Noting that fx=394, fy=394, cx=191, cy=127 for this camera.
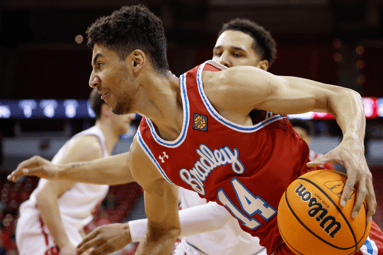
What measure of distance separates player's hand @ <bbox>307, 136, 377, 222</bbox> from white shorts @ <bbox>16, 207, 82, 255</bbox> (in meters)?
2.73

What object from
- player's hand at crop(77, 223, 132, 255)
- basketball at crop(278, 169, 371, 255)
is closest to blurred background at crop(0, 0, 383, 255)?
player's hand at crop(77, 223, 132, 255)

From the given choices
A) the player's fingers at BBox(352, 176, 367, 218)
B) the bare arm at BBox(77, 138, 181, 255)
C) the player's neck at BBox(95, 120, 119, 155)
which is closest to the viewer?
the player's fingers at BBox(352, 176, 367, 218)

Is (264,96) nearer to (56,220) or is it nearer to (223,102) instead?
(223,102)

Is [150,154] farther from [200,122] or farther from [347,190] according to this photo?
[347,190]

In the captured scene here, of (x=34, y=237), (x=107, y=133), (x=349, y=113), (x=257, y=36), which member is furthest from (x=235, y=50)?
(x=34, y=237)

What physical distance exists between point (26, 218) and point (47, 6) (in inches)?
499

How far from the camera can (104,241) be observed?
2383 mm

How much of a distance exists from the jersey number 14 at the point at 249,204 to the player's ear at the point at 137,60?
2.40 feet

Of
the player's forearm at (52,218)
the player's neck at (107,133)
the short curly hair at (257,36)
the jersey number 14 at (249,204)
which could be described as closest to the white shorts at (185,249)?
the player's forearm at (52,218)

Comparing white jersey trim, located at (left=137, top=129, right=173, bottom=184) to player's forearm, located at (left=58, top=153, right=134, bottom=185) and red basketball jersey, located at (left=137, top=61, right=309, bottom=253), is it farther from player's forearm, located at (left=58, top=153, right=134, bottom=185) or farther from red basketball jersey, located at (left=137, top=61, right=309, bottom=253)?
player's forearm, located at (left=58, top=153, right=134, bottom=185)

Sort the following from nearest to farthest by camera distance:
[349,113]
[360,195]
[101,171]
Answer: [360,195] → [349,113] → [101,171]

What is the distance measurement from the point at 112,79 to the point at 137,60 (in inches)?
6.5

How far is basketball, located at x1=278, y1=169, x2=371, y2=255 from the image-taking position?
148cm

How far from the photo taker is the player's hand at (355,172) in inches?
55.0
